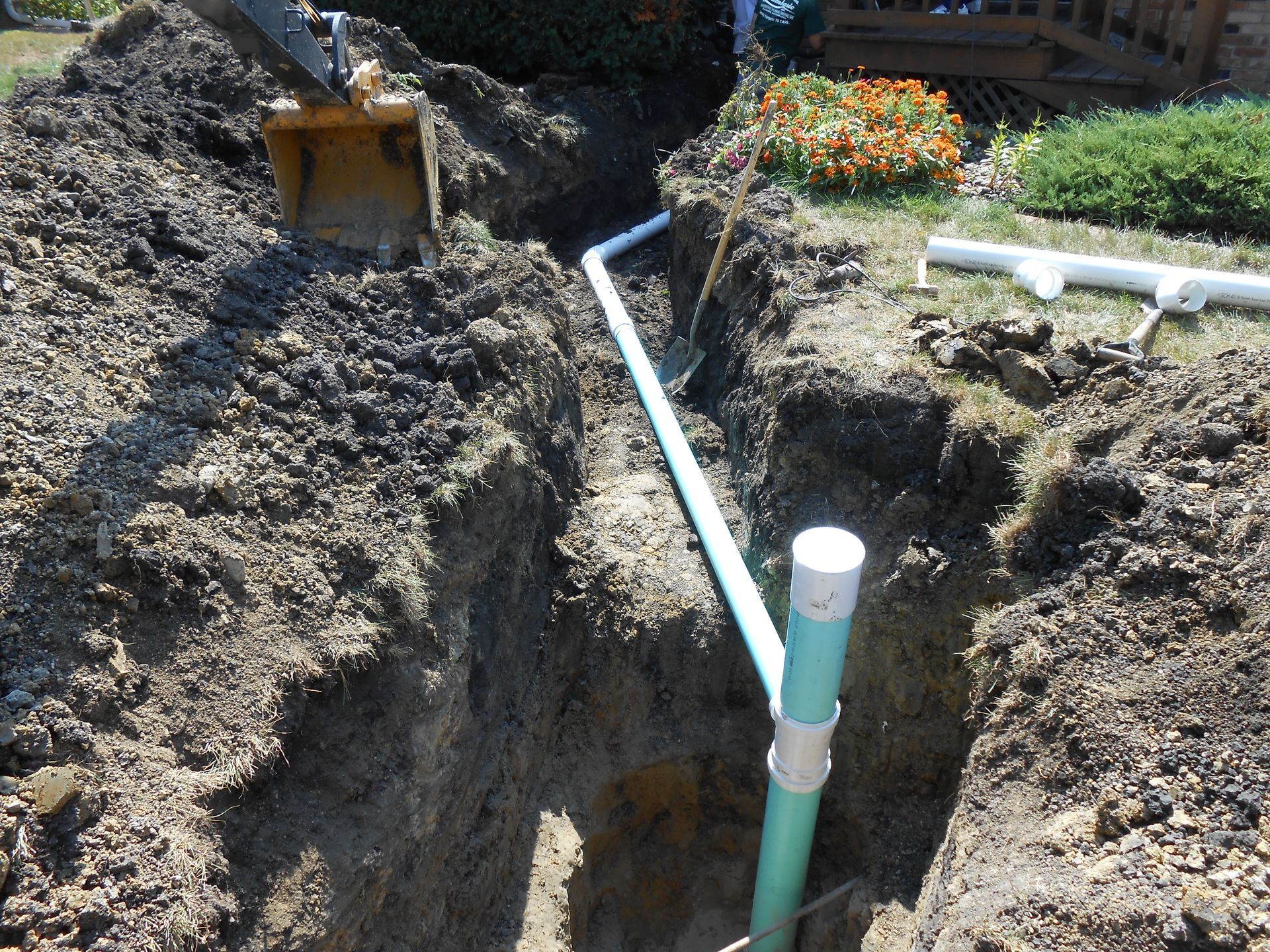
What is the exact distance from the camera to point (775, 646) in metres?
3.74

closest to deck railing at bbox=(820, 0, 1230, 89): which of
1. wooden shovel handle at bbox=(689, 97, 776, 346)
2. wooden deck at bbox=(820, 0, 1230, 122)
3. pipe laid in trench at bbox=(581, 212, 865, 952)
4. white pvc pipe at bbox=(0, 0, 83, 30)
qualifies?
wooden deck at bbox=(820, 0, 1230, 122)

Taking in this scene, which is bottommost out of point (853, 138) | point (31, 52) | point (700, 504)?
point (700, 504)

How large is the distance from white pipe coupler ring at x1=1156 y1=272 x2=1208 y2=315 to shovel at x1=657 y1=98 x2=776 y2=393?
2.56 m

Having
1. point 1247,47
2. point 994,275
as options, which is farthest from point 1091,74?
point 994,275

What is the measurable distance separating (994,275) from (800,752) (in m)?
3.18

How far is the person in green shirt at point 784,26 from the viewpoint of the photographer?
28.7 ft

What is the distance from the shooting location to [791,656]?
3.08 metres

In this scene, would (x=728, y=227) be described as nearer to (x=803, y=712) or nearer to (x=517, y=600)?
(x=517, y=600)

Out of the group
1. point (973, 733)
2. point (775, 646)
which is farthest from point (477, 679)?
point (973, 733)

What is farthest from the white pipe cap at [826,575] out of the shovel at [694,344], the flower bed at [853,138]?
the flower bed at [853,138]

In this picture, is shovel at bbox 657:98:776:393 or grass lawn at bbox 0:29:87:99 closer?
shovel at bbox 657:98:776:393

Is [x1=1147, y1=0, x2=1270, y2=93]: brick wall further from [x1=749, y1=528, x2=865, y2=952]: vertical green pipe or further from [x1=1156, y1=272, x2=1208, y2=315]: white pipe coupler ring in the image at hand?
[x1=749, y1=528, x2=865, y2=952]: vertical green pipe

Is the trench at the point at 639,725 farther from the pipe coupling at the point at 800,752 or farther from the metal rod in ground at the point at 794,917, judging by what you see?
the pipe coupling at the point at 800,752

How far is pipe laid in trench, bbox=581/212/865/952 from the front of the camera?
2812 millimetres
